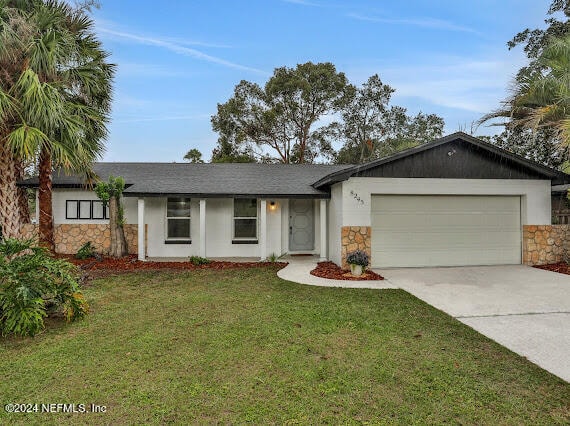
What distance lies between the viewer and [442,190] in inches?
376

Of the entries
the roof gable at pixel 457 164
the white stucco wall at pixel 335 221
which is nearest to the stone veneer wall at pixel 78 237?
the white stucco wall at pixel 335 221

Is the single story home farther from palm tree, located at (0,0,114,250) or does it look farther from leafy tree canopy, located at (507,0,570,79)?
leafy tree canopy, located at (507,0,570,79)

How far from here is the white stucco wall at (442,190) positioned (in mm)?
9312

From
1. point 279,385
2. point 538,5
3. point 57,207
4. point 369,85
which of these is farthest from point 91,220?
point 369,85

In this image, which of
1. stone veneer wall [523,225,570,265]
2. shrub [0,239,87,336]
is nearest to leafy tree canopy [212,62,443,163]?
stone veneer wall [523,225,570,265]

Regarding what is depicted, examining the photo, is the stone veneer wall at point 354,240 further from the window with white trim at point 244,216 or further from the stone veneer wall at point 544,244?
the stone veneer wall at point 544,244

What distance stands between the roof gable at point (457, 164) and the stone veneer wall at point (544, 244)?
1.58 meters

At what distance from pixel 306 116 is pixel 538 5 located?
1580cm

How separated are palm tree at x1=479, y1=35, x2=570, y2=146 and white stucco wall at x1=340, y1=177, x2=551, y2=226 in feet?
5.77

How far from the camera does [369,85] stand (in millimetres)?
28312

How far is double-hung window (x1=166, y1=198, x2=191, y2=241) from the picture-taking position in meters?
Answer: 11.6

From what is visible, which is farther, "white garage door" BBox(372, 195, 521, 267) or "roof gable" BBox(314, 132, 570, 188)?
"white garage door" BBox(372, 195, 521, 267)

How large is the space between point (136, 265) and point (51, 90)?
205 inches

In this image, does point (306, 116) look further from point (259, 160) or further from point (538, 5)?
point (538, 5)
